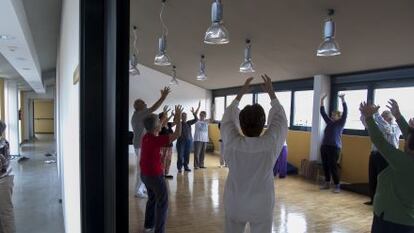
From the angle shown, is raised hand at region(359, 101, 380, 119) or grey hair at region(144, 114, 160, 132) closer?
raised hand at region(359, 101, 380, 119)

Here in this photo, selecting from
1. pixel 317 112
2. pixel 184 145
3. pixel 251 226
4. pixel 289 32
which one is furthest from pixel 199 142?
pixel 251 226

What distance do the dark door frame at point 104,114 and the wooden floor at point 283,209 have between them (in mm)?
2074

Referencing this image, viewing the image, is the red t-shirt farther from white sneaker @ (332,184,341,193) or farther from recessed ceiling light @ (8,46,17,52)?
white sneaker @ (332,184,341,193)

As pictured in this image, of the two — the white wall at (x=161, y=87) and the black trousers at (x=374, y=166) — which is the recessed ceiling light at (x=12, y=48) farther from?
the black trousers at (x=374, y=166)

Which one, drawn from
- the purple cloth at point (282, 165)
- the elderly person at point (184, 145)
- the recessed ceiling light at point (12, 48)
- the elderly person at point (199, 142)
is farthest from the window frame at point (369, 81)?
the recessed ceiling light at point (12, 48)

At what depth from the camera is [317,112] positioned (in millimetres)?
6371

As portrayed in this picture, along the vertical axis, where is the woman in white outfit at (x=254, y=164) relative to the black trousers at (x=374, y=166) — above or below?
above

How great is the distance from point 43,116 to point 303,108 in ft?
58.6

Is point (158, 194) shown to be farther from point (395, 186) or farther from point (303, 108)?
point (303, 108)

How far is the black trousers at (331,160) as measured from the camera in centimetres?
550

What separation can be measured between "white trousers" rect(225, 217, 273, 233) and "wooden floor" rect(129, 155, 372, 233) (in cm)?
121

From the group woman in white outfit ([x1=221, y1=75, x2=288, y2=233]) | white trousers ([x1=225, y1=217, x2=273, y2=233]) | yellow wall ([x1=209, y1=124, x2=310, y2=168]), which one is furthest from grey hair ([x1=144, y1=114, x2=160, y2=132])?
yellow wall ([x1=209, y1=124, x2=310, y2=168])

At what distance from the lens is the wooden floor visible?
146 inches

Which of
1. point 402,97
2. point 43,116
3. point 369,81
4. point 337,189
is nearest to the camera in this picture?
point 402,97
